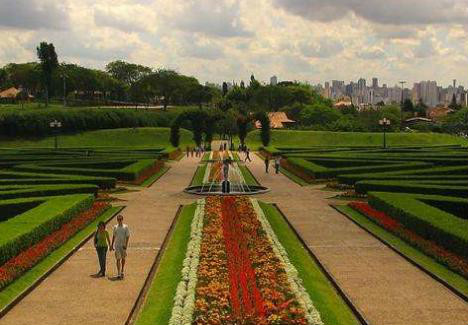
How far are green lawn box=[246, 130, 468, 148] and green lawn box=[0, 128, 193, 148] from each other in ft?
45.8

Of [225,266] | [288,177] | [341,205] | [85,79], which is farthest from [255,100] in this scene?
[225,266]

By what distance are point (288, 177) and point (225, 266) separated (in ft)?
92.0

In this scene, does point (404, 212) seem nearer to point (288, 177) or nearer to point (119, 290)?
point (119, 290)

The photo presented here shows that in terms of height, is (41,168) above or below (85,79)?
below

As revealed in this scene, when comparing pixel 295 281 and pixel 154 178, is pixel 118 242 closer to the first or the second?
pixel 295 281

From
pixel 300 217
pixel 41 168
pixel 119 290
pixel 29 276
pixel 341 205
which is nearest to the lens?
pixel 119 290

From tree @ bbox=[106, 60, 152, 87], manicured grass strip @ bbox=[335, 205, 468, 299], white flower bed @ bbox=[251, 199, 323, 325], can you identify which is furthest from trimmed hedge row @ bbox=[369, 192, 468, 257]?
tree @ bbox=[106, 60, 152, 87]

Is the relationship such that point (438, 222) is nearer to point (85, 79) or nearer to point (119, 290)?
point (119, 290)

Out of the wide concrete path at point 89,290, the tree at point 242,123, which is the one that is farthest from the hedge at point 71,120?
the wide concrete path at point 89,290

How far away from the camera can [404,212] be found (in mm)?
23688

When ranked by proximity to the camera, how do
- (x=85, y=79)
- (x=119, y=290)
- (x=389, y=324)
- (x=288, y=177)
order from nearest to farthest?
(x=389, y=324) < (x=119, y=290) < (x=288, y=177) < (x=85, y=79)

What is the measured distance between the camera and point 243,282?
15.6 meters

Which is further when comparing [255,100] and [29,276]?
[255,100]

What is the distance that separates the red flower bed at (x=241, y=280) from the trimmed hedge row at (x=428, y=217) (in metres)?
5.84
